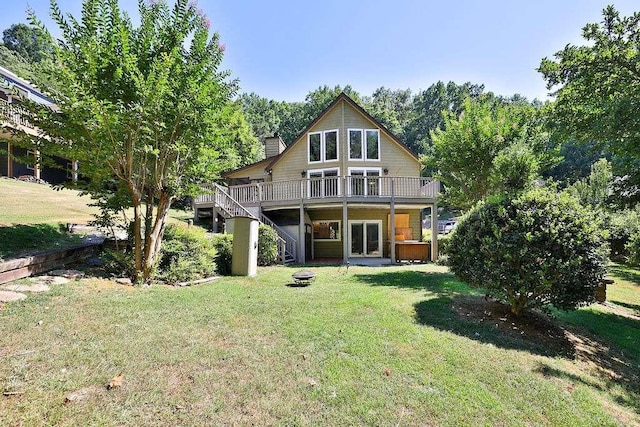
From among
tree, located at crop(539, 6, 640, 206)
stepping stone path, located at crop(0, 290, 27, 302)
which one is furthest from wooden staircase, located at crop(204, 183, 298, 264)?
tree, located at crop(539, 6, 640, 206)

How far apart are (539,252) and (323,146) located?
13.6 meters

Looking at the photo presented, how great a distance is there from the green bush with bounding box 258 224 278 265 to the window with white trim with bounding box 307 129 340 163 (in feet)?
23.1

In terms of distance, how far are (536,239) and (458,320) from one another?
200 centimetres

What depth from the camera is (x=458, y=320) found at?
5762 mm

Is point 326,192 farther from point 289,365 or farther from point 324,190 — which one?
point 289,365

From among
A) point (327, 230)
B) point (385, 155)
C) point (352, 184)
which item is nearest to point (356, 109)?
point (385, 155)

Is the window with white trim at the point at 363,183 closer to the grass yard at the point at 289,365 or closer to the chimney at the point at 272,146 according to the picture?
the chimney at the point at 272,146

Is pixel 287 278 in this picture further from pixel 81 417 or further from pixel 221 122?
pixel 81 417

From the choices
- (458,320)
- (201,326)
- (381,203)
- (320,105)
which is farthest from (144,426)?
(320,105)

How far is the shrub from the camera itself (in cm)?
543

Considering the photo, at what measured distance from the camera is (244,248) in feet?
32.0

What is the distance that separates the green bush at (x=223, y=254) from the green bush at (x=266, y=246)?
162 cm

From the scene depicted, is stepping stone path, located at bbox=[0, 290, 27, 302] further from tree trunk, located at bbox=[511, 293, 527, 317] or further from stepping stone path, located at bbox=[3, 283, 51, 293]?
tree trunk, located at bbox=[511, 293, 527, 317]

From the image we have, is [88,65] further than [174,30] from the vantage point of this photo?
No
